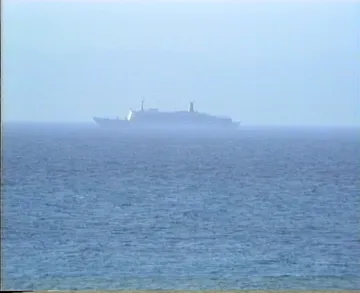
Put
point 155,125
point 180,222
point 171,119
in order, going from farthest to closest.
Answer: point 155,125, point 171,119, point 180,222

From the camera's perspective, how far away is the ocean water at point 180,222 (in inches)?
348

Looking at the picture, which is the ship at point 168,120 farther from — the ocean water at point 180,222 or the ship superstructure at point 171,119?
the ocean water at point 180,222

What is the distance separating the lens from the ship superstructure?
96.6ft

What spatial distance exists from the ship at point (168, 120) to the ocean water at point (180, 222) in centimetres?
330

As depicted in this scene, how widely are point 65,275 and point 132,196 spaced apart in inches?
327

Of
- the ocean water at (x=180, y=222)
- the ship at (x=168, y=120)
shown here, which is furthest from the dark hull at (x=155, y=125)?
the ocean water at (x=180, y=222)

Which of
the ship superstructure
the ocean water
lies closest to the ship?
the ship superstructure

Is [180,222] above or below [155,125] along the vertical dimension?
below

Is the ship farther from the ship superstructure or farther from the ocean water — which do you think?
the ocean water

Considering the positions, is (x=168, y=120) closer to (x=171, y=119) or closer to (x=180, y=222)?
(x=171, y=119)

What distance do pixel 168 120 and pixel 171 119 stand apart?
27.4 inches

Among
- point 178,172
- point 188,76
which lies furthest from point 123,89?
point 178,172

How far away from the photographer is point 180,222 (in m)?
13.7

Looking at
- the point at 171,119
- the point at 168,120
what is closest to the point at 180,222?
the point at 171,119
